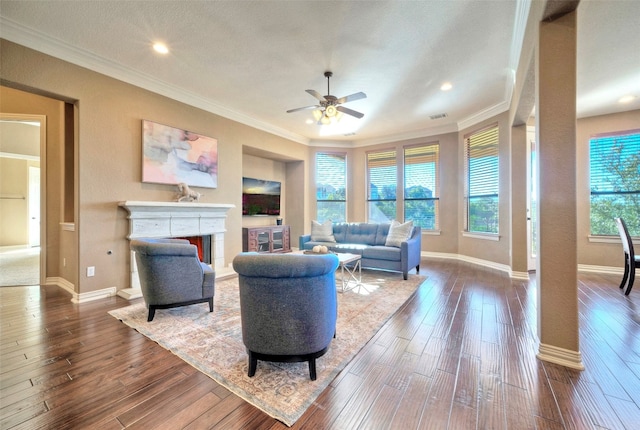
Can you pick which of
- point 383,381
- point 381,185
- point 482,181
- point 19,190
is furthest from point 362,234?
point 19,190

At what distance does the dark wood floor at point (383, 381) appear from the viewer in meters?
1.38

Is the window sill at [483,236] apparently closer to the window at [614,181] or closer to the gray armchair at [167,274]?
the window at [614,181]

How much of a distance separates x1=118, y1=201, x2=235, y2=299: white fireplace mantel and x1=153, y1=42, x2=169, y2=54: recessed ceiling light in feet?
6.22

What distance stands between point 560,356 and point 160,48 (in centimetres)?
487

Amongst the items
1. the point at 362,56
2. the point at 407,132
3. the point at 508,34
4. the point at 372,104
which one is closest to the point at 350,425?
the point at 362,56

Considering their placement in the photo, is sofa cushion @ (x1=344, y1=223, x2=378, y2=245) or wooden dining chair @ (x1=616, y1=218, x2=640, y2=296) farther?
sofa cushion @ (x1=344, y1=223, x2=378, y2=245)

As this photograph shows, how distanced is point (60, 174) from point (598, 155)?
29.4 ft

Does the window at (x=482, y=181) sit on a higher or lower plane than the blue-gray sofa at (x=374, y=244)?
higher

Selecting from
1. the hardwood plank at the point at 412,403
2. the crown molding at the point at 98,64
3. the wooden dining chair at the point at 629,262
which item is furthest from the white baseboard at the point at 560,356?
the crown molding at the point at 98,64

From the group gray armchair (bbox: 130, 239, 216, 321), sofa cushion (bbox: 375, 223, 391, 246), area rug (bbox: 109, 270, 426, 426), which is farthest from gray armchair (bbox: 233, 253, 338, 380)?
sofa cushion (bbox: 375, 223, 391, 246)

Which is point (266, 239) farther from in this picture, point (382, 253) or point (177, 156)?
point (382, 253)

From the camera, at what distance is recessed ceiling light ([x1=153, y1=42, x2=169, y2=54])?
2.96 m

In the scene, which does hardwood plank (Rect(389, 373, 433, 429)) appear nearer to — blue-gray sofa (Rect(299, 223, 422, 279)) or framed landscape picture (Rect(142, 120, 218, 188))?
blue-gray sofa (Rect(299, 223, 422, 279))

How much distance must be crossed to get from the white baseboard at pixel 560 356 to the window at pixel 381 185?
4763 mm
